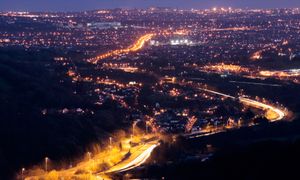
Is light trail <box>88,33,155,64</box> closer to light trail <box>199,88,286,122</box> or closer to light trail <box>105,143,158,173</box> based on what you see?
light trail <box>199,88,286,122</box>

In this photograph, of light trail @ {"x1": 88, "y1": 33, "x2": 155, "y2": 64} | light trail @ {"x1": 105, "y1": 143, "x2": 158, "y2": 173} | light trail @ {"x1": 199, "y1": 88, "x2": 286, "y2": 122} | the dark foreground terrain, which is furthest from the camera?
light trail @ {"x1": 88, "y1": 33, "x2": 155, "y2": 64}

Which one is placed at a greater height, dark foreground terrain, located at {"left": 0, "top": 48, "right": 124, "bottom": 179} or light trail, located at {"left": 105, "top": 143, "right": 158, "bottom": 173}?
dark foreground terrain, located at {"left": 0, "top": 48, "right": 124, "bottom": 179}

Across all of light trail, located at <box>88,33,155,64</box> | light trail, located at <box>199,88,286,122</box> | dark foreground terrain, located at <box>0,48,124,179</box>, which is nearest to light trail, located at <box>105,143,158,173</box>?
dark foreground terrain, located at <box>0,48,124,179</box>

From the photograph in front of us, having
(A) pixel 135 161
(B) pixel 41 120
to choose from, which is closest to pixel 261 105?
(B) pixel 41 120

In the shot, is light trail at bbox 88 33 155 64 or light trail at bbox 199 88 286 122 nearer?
light trail at bbox 199 88 286 122

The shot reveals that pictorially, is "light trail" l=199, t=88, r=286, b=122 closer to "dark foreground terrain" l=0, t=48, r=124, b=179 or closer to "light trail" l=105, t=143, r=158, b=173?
"dark foreground terrain" l=0, t=48, r=124, b=179

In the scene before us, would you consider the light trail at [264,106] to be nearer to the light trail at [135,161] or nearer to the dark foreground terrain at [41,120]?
the dark foreground terrain at [41,120]

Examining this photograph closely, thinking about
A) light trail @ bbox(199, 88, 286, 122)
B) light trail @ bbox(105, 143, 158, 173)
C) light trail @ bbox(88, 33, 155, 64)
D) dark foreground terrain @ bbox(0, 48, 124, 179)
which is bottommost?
light trail @ bbox(88, 33, 155, 64)

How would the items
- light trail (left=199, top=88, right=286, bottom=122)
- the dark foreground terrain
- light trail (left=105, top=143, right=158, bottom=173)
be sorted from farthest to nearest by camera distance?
light trail (left=199, top=88, right=286, bottom=122) → the dark foreground terrain → light trail (left=105, top=143, right=158, bottom=173)

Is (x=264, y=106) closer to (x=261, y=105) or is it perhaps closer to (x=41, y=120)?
(x=261, y=105)

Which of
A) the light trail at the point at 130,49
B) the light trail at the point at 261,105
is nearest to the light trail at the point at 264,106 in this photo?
the light trail at the point at 261,105

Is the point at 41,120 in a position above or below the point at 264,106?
above
